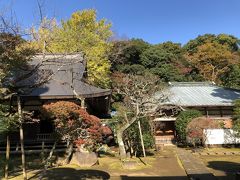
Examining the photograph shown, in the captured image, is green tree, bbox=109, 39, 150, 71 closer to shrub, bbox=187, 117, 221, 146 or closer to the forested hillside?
the forested hillside

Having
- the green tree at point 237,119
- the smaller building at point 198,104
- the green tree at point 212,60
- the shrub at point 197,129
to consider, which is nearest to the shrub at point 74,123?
the shrub at point 197,129

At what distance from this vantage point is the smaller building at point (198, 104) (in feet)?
86.7

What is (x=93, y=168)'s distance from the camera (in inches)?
532

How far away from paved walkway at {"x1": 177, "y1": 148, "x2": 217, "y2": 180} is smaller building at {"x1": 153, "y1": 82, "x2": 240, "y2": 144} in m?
8.85

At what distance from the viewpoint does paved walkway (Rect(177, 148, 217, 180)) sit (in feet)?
38.1

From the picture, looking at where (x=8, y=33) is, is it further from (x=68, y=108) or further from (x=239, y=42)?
(x=239, y=42)

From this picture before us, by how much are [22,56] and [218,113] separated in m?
21.2

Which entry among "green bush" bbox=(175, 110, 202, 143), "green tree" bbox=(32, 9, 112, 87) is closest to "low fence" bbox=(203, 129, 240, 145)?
"green bush" bbox=(175, 110, 202, 143)

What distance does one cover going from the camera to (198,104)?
26562mm

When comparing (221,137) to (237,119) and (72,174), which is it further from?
(72,174)

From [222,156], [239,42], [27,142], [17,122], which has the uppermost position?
[239,42]

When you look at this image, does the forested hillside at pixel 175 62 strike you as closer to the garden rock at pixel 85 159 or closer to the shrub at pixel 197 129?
the shrub at pixel 197 129

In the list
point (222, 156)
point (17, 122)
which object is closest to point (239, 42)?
point (222, 156)

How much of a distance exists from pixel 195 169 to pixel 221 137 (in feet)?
34.2
